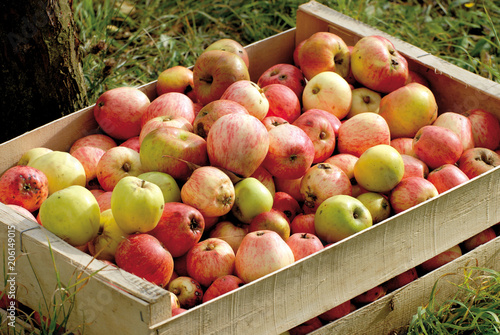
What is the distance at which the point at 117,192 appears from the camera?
2.08 metres

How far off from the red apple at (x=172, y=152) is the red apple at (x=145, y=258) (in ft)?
1.31

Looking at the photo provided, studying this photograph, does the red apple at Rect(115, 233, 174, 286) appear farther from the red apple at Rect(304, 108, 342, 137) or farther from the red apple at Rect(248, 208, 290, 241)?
the red apple at Rect(304, 108, 342, 137)

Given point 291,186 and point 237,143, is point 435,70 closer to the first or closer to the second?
point 291,186

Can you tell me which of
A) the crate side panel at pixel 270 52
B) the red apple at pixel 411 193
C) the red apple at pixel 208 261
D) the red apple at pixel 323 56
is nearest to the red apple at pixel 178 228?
the red apple at pixel 208 261

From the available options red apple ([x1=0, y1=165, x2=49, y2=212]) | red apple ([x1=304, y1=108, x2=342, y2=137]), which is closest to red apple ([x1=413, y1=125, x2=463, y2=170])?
red apple ([x1=304, y1=108, x2=342, y2=137])

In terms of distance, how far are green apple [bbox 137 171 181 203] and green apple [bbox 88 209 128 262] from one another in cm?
23

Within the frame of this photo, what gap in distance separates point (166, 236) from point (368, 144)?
1.13 meters

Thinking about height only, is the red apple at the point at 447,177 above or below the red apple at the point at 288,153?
below

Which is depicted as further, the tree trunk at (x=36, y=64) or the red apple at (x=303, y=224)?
the tree trunk at (x=36, y=64)

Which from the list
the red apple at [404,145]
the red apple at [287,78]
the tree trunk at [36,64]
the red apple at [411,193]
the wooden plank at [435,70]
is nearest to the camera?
the red apple at [411,193]

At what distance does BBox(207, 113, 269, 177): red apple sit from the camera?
2.35 meters

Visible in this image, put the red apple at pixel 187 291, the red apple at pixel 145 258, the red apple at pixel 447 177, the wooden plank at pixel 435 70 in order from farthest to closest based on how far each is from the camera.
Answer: the wooden plank at pixel 435 70 → the red apple at pixel 447 177 → the red apple at pixel 187 291 → the red apple at pixel 145 258

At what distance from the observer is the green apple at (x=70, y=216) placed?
2.06 meters

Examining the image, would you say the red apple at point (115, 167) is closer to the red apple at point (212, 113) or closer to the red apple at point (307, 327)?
the red apple at point (212, 113)
